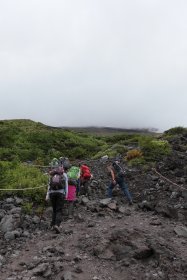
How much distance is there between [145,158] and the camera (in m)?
29.0

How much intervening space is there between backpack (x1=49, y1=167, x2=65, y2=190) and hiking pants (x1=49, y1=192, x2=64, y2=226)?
0.24 meters

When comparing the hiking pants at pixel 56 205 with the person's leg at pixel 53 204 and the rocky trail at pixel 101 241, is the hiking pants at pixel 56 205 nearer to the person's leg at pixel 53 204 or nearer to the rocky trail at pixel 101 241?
the person's leg at pixel 53 204

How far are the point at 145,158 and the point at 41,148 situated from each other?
415 inches

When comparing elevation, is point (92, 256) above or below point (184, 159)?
below

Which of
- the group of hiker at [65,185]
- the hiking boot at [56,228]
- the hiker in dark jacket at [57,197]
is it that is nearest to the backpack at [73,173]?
the group of hiker at [65,185]

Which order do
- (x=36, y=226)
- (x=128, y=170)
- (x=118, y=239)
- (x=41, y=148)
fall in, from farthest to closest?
1. (x=41, y=148)
2. (x=128, y=170)
3. (x=36, y=226)
4. (x=118, y=239)

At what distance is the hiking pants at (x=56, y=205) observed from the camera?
16531 millimetres

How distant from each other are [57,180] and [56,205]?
98 centimetres

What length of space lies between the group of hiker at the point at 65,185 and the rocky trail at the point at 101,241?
425 mm

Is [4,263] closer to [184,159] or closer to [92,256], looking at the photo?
[92,256]

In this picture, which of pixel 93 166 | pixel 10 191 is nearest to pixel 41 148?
pixel 93 166

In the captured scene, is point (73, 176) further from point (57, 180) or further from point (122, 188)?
point (122, 188)

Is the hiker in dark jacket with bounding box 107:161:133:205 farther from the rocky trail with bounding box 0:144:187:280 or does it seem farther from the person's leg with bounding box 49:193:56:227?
the person's leg with bounding box 49:193:56:227

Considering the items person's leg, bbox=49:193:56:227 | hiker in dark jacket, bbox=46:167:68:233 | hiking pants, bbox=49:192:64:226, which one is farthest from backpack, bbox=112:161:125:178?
person's leg, bbox=49:193:56:227
